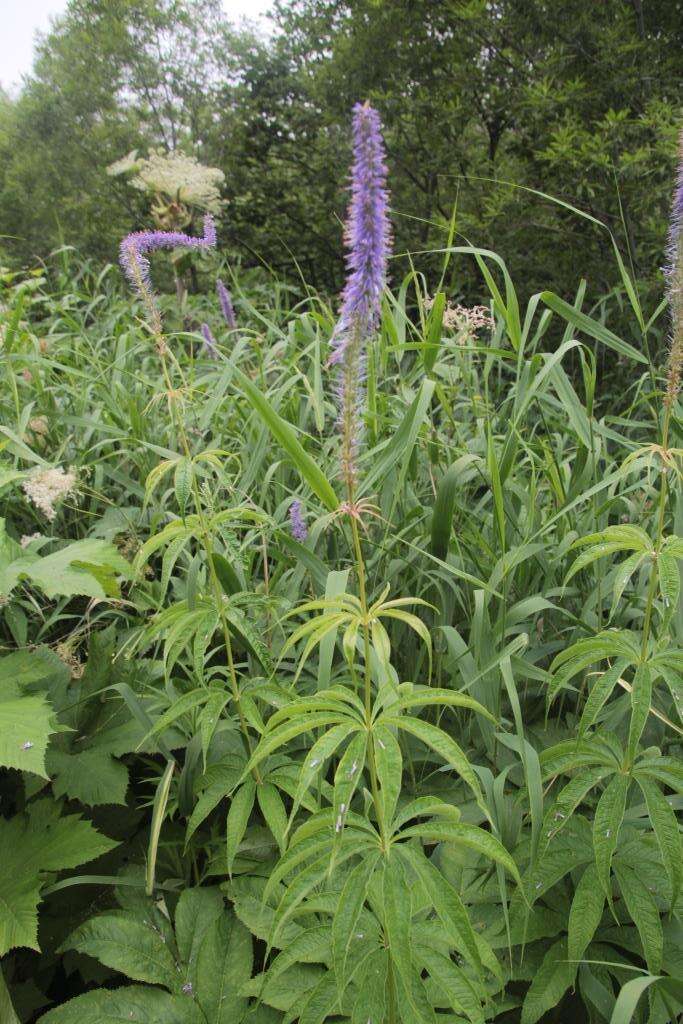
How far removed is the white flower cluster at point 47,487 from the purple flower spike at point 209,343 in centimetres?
89

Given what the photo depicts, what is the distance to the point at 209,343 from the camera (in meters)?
3.06

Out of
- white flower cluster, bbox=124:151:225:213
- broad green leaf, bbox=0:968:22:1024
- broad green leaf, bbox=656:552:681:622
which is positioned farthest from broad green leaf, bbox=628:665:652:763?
white flower cluster, bbox=124:151:225:213

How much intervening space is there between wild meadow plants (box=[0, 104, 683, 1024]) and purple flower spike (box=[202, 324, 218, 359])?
623 millimetres

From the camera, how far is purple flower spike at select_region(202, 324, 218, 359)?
3.09m

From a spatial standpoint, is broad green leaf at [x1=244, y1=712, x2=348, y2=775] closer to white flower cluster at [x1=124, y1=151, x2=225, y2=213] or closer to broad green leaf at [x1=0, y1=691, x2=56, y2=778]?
broad green leaf at [x1=0, y1=691, x2=56, y2=778]

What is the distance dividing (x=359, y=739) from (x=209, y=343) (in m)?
2.29

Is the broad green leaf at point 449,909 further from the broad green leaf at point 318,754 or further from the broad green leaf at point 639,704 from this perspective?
the broad green leaf at point 639,704

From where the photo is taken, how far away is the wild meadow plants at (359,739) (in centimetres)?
117

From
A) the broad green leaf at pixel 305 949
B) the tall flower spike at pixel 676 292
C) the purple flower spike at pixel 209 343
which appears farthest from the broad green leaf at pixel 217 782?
the purple flower spike at pixel 209 343

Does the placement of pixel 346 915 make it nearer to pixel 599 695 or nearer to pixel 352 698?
pixel 352 698

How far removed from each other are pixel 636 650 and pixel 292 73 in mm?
9206

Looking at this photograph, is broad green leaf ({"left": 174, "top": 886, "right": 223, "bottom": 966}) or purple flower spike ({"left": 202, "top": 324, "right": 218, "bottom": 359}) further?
purple flower spike ({"left": 202, "top": 324, "right": 218, "bottom": 359})

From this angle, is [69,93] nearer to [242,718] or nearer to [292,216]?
[292,216]

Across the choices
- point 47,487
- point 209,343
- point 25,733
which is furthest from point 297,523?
point 209,343
